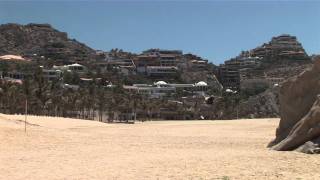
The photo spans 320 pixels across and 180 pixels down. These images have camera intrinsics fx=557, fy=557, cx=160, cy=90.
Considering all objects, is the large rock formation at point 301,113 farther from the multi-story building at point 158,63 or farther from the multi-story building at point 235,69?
the multi-story building at point 235,69

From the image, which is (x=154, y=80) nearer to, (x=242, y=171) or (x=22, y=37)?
(x=22, y=37)

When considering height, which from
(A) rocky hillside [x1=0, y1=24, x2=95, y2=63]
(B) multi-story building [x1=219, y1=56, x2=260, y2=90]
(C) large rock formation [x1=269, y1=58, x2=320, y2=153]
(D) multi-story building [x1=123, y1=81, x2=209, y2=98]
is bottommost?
(C) large rock formation [x1=269, y1=58, x2=320, y2=153]

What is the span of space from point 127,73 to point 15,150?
5499 inches

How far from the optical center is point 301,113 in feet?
65.5

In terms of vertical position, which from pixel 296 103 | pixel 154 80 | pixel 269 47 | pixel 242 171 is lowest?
pixel 242 171

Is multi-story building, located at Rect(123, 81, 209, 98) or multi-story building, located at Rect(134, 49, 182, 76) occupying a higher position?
multi-story building, located at Rect(134, 49, 182, 76)

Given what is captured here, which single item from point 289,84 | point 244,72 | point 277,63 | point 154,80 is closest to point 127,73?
point 154,80

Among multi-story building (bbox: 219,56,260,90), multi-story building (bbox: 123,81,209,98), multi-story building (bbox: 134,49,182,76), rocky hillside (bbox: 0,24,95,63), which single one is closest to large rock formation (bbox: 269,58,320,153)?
multi-story building (bbox: 123,81,209,98)

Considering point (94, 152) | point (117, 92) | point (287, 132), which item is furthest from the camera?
point (117, 92)

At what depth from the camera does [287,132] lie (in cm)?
2066

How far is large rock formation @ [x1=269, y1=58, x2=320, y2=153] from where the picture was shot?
17828 mm

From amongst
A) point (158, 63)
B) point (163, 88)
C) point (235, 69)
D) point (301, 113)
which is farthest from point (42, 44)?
point (301, 113)

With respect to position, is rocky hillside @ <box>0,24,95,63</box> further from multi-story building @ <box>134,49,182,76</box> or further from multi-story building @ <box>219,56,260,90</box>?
multi-story building @ <box>219,56,260,90</box>

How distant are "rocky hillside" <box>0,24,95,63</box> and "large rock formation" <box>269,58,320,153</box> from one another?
472 ft
